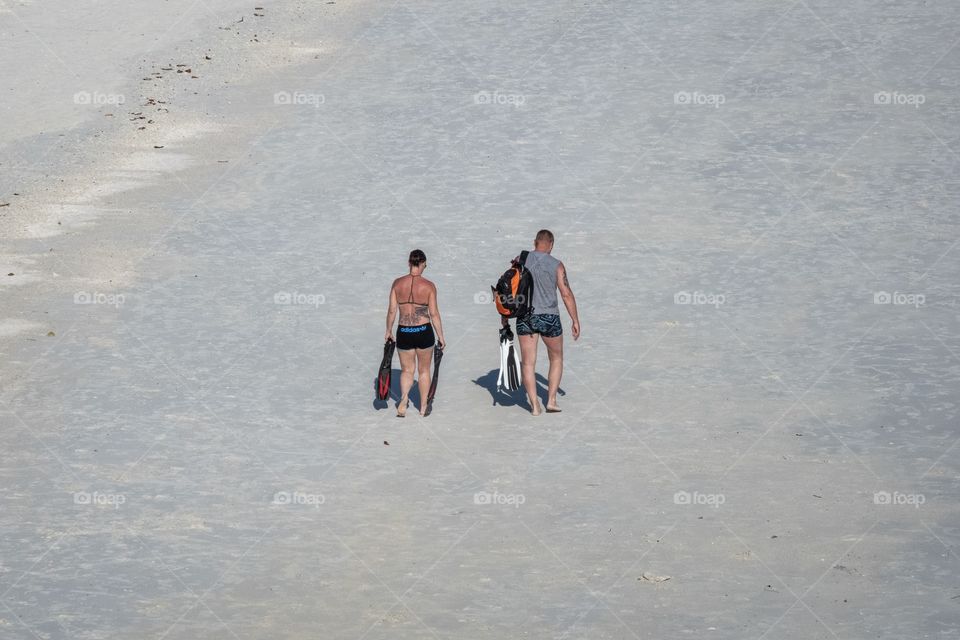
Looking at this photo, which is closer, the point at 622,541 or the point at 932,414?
the point at 622,541

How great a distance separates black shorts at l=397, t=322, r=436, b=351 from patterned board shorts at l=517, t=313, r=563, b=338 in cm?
99

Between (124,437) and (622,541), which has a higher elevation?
(124,437)

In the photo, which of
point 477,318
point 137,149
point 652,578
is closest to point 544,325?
point 477,318

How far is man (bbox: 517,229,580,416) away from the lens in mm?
13633

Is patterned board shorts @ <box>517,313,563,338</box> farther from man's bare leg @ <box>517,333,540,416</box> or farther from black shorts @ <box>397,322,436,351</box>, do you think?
black shorts @ <box>397,322,436,351</box>

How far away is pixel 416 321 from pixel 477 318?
113 inches

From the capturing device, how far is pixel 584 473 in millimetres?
12391

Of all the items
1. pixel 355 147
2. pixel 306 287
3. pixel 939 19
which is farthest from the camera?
pixel 939 19

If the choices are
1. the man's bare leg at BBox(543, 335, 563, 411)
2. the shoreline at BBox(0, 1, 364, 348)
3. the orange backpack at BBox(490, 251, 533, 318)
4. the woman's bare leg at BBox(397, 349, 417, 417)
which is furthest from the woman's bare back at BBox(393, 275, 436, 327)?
the shoreline at BBox(0, 1, 364, 348)

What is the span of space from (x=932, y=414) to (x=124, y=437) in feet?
26.0

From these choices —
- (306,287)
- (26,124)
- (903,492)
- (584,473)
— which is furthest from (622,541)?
(26,124)

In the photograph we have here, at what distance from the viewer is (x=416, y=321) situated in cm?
1352

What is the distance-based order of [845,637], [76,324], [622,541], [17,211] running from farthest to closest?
[17,211] < [76,324] < [622,541] < [845,637]

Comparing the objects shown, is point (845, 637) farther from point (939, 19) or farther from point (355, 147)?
point (939, 19)
